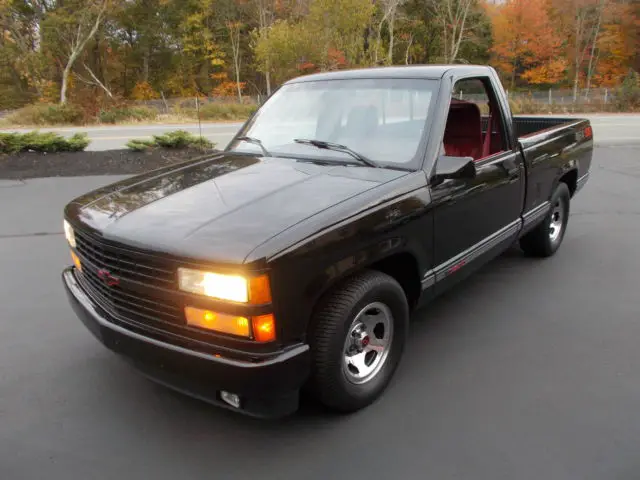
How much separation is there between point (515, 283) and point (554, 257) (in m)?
0.94

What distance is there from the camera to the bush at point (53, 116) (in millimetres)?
26047

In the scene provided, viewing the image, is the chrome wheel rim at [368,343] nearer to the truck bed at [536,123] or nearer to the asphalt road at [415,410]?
the asphalt road at [415,410]

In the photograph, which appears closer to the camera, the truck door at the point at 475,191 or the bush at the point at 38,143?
the truck door at the point at 475,191

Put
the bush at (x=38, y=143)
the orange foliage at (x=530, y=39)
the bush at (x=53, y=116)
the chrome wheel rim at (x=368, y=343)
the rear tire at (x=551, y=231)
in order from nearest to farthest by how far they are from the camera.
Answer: the chrome wheel rim at (x=368, y=343), the rear tire at (x=551, y=231), the bush at (x=38, y=143), the bush at (x=53, y=116), the orange foliage at (x=530, y=39)

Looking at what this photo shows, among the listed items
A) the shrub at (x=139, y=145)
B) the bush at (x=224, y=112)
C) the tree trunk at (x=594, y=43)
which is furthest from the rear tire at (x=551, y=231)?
the tree trunk at (x=594, y=43)

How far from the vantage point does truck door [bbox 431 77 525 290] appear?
3.24 metres

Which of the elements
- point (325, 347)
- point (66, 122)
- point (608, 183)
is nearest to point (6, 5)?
point (66, 122)

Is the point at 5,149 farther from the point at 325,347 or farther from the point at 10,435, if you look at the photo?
the point at 325,347

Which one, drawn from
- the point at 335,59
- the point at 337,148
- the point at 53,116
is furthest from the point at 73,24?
the point at 337,148

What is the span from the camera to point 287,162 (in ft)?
10.9

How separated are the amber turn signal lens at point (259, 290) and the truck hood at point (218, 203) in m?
0.11

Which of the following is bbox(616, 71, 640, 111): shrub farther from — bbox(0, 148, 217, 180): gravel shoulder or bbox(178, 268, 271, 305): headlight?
bbox(178, 268, 271, 305): headlight

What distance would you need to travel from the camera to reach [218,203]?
2656 millimetres

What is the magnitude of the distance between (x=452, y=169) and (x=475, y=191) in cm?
49
